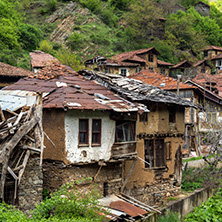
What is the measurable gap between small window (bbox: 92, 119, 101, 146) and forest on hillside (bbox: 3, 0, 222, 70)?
3611 cm

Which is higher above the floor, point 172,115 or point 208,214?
point 172,115

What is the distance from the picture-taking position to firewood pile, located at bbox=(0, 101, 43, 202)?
11.4 meters

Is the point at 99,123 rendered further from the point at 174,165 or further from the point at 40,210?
the point at 174,165

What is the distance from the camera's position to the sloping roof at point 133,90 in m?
18.6

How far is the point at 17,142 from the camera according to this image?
11.7 metres

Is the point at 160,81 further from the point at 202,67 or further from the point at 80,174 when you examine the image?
the point at 202,67

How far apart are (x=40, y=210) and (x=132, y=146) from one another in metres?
7.01

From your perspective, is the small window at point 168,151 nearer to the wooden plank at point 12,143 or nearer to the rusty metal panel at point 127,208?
the rusty metal panel at point 127,208

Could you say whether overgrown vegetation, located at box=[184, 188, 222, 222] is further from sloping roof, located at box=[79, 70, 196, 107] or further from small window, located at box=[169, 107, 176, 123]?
small window, located at box=[169, 107, 176, 123]

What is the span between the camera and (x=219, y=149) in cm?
2406

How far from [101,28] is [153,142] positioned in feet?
168

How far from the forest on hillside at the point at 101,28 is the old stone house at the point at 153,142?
107ft

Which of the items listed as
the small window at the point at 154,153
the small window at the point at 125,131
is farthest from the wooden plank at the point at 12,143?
the small window at the point at 154,153

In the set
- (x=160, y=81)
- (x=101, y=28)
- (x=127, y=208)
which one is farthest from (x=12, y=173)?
(x=101, y=28)
